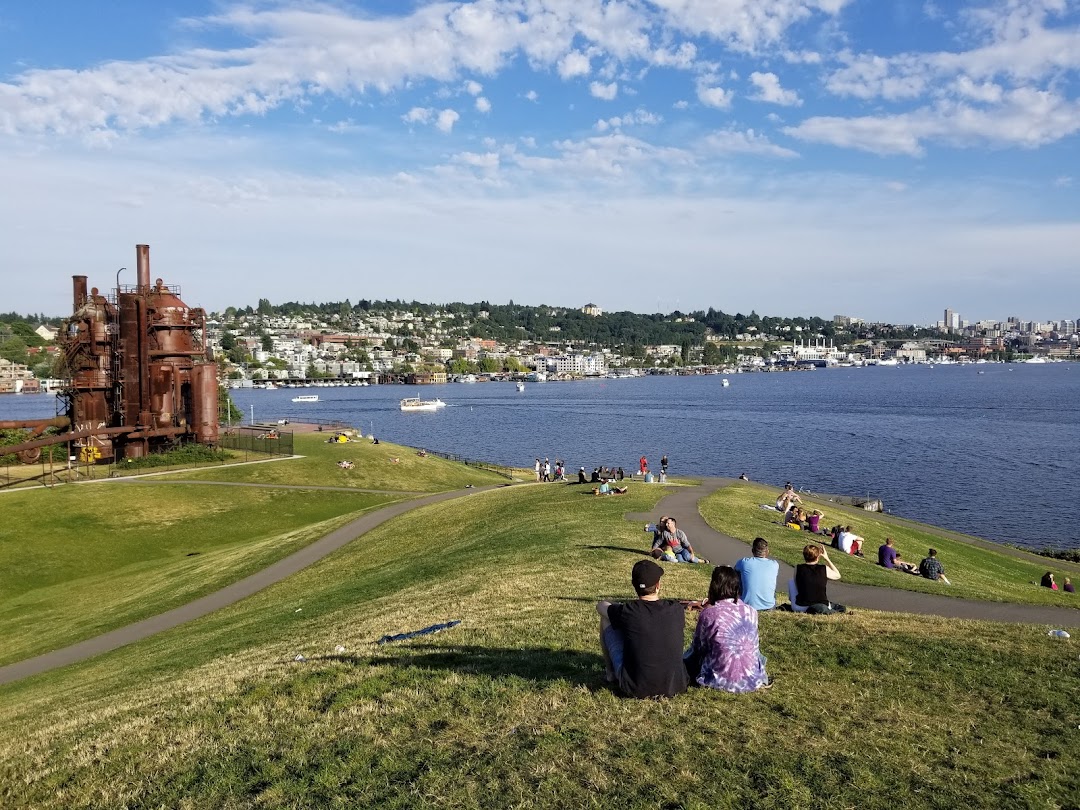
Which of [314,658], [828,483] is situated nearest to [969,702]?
[314,658]

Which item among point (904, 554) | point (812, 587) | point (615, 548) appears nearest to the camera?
point (812, 587)

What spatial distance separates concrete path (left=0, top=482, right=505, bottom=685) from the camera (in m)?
20.3

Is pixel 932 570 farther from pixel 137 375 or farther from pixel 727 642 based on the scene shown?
pixel 137 375

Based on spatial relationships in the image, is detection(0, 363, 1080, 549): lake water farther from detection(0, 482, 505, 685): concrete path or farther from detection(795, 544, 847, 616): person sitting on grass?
detection(795, 544, 847, 616): person sitting on grass

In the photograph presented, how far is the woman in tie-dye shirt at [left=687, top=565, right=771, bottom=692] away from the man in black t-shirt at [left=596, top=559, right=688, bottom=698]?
36 cm

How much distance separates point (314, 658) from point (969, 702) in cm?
921

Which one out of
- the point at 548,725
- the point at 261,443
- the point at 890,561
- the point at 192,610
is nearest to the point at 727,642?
the point at 548,725

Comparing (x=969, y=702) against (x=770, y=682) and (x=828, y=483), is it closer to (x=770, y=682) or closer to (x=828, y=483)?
(x=770, y=682)

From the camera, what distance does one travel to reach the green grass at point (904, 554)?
20.1 meters

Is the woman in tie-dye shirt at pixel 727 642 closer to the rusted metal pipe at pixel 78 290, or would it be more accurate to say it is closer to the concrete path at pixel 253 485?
the concrete path at pixel 253 485

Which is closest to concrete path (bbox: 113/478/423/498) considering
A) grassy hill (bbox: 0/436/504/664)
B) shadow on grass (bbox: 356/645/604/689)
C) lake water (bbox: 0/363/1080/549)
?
grassy hill (bbox: 0/436/504/664)

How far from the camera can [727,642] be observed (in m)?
9.84

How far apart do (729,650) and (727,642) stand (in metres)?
0.10

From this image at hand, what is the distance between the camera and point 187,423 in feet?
189
